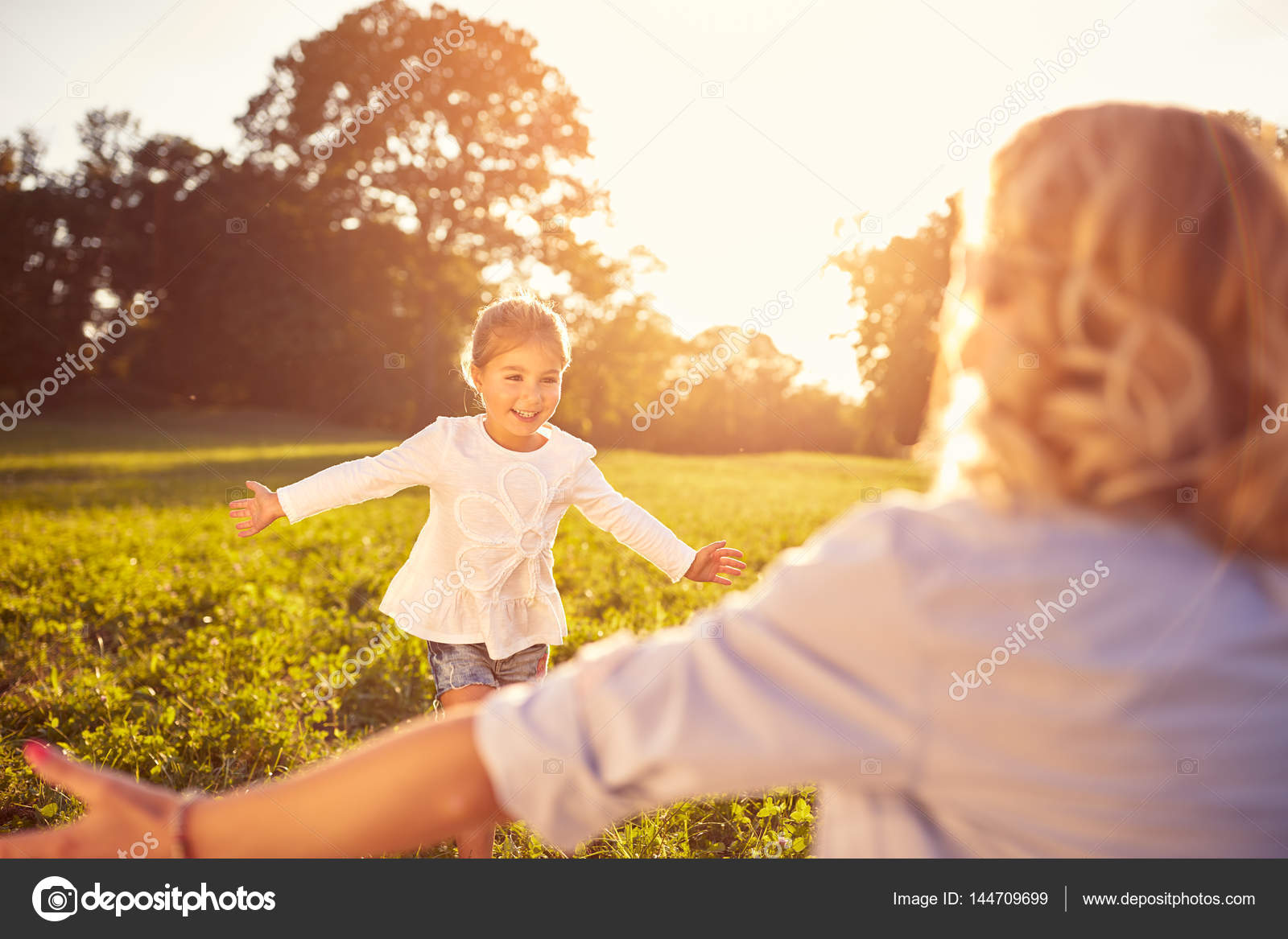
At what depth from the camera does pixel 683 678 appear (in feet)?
2.95

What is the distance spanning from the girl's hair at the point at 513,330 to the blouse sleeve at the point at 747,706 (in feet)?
7.66

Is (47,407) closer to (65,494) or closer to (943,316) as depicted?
(65,494)

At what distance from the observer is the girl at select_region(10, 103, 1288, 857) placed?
87 centimetres

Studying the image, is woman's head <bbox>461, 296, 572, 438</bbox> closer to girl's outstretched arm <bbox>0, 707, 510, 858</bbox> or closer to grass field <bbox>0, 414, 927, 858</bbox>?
grass field <bbox>0, 414, 927, 858</bbox>

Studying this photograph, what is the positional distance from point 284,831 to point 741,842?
2.50 m

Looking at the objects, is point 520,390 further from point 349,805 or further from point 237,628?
point 237,628

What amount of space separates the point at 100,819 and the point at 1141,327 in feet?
4.11

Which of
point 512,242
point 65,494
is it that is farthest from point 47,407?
point 65,494

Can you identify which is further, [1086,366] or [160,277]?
[160,277]

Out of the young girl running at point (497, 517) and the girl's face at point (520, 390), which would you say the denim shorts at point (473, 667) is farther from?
the girl's face at point (520, 390)

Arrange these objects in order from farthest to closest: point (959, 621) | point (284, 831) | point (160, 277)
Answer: point (160, 277), point (284, 831), point (959, 621)
